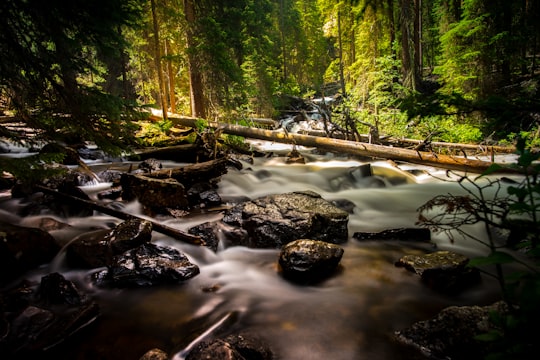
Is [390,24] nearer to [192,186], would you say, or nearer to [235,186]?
[235,186]

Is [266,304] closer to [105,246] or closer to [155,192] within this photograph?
[105,246]

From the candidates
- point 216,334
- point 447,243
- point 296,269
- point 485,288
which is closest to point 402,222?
point 447,243

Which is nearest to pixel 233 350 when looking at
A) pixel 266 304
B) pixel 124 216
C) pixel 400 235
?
pixel 266 304

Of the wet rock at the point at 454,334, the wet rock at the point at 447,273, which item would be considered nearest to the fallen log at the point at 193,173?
the wet rock at the point at 447,273

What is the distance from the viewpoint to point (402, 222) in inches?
291

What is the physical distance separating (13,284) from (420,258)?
20.9ft

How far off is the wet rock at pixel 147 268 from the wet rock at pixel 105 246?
0.23 meters

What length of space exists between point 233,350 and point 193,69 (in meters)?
13.5

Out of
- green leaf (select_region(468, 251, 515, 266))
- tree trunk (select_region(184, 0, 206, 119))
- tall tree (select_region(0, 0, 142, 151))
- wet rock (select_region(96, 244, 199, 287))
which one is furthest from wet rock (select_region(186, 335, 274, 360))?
tree trunk (select_region(184, 0, 206, 119))

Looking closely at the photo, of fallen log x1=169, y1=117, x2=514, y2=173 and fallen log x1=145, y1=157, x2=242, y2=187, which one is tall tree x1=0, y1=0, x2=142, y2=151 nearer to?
fallen log x1=145, y1=157, x2=242, y2=187

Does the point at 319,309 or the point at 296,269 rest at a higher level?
the point at 296,269

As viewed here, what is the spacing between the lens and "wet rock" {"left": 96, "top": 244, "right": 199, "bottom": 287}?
4535 mm

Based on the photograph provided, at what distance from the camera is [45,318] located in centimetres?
350

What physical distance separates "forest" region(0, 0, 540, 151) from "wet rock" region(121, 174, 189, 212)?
1276mm
